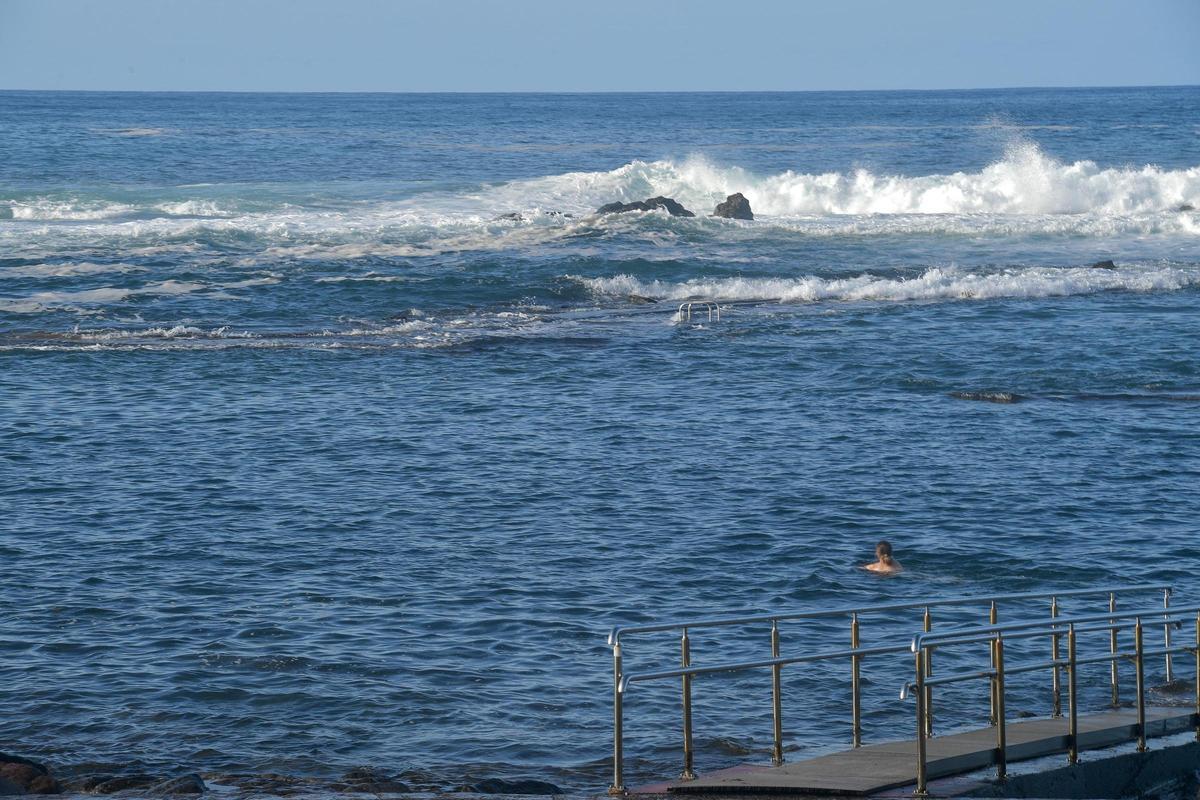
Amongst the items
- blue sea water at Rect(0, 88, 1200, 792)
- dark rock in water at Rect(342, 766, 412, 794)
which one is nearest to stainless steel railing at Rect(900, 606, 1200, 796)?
blue sea water at Rect(0, 88, 1200, 792)

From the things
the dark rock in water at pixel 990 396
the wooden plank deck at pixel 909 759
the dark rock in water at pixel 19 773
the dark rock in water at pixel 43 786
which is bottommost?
the dark rock in water at pixel 990 396

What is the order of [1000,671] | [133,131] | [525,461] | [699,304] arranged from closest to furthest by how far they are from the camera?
[1000,671] → [525,461] → [699,304] → [133,131]

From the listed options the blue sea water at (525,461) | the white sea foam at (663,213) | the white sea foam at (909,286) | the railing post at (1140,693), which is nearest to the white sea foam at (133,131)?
the white sea foam at (663,213)

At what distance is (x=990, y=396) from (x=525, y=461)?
8137 millimetres

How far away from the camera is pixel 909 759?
28.6 ft

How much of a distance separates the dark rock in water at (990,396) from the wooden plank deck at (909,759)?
1333 cm

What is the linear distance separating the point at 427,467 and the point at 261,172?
55398mm

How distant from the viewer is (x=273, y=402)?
2253cm

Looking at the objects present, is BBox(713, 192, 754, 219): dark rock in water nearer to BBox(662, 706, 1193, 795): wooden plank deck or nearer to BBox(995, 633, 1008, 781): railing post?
BBox(662, 706, 1193, 795): wooden plank deck

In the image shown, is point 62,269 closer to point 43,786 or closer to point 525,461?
point 525,461

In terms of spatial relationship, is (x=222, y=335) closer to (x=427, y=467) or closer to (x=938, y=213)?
(x=427, y=467)

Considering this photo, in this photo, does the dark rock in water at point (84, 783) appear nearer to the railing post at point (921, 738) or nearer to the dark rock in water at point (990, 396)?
the railing post at point (921, 738)

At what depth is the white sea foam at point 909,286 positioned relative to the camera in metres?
34.1

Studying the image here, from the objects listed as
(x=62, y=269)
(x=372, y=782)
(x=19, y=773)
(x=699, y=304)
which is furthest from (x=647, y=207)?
(x=19, y=773)
